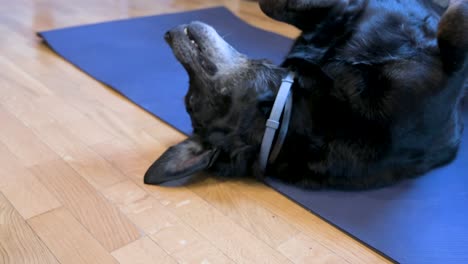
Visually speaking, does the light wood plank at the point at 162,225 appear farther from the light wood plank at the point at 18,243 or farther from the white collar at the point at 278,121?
the white collar at the point at 278,121

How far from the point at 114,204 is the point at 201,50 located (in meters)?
0.70

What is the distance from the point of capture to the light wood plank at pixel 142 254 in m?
1.25

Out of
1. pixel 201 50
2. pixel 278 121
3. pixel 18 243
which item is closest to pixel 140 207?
pixel 18 243

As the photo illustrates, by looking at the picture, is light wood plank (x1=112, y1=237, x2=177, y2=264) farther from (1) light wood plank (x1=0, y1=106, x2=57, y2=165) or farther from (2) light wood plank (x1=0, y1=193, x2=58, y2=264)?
(1) light wood plank (x1=0, y1=106, x2=57, y2=165)

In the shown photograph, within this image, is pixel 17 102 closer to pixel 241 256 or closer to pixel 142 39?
pixel 142 39

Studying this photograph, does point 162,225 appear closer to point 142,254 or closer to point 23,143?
point 142,254

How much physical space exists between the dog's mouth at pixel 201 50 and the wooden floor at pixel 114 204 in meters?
0.34

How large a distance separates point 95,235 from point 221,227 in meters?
0.39

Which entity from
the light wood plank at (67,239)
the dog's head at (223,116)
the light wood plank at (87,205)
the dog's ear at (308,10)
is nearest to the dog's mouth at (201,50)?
the dog's head at (223,116)

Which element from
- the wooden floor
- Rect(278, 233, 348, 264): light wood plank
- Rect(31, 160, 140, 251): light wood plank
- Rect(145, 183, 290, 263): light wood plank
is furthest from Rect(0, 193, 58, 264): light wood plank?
Rect(278, 233, 348, 264): light wood plank

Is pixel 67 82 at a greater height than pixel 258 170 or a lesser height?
lesser

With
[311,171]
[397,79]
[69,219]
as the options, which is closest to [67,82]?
[69,219]

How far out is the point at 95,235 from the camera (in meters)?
1.32

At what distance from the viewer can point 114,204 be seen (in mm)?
1451
